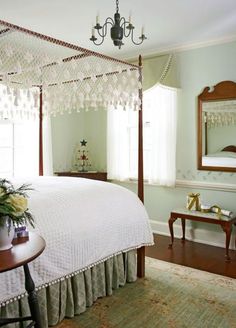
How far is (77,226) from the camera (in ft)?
7.59

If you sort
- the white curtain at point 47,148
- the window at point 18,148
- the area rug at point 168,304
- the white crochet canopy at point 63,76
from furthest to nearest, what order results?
1. the white curtain at point 47,148
2. the window at point 18,148
3. the white crochet canopy at point 63,76
4. the area rug at point 168,304

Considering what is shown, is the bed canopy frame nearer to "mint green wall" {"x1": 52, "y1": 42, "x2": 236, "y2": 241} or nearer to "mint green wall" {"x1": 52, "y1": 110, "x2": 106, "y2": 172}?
"mint green wall" {"x1": 52, "y1": 42, "x2": 236, "y2": 241}

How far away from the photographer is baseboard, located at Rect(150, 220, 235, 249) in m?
4.08

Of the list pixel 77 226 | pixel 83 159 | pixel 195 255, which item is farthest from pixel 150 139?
pixel 77 226

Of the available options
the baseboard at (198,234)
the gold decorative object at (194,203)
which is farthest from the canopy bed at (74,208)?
the baseboard at (198,234)

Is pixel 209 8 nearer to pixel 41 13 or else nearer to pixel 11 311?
pixel 41 13

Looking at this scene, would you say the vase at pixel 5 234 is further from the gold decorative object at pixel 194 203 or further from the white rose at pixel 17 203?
the gold decorative object at pixel 194 203

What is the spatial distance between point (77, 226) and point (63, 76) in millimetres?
1391

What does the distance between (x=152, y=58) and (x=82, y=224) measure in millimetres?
2992

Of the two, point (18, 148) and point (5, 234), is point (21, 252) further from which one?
point (18, 148)

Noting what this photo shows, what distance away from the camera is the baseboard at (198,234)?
13.4ft

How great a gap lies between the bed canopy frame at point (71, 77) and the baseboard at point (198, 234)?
1401mm

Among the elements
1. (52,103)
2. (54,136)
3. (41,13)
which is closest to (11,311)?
(52,103)

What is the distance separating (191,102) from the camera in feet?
14.1
